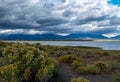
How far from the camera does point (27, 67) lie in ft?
53.3

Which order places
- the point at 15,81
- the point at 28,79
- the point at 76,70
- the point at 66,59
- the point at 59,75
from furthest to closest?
the point at 66,59 → the point at 76,70 → the point at 59,75 → the point at 28,79 → the point at 15,81

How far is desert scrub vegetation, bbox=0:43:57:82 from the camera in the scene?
50.0 feet

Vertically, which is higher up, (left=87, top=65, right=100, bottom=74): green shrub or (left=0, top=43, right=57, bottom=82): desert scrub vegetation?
(left=0, top=43, right=57, bottom=82): desert scrub vegetation

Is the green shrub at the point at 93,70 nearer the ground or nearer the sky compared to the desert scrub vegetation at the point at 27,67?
nearer the ground

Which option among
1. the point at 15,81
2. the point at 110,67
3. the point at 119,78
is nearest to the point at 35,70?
the point at 15,81

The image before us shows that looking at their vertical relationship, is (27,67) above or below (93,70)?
above

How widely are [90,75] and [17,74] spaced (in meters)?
5.73

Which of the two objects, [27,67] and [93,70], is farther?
[93,70]

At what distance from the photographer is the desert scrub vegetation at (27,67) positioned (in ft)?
50.0

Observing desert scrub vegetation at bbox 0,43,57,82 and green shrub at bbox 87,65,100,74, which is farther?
green shrub at bbox 87,65,100,74

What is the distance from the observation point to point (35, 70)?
16578mm

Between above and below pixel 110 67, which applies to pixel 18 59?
above

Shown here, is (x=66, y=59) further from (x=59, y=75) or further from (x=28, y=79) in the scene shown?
(x=28, y=79)

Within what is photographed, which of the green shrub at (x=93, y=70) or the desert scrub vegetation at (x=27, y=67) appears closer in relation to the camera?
the desert scrub vegetation at (x=27, y=67)
